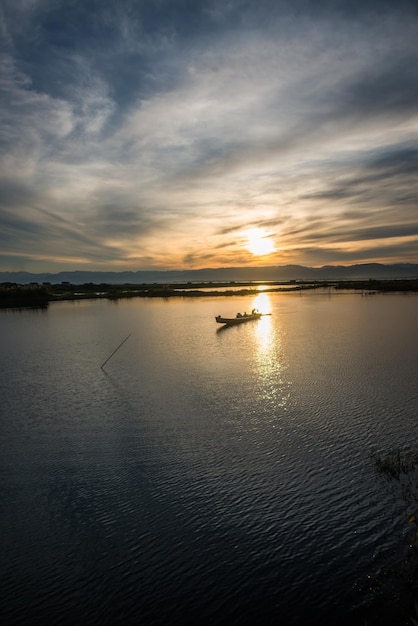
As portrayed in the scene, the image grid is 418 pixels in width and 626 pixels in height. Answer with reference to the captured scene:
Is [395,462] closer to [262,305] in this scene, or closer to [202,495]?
[202,495]

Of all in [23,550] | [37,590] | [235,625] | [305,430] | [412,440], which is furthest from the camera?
[305,430]

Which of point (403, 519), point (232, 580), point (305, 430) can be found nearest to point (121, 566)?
point (232, 580)

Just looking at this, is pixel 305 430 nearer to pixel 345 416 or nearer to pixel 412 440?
pixel 345 416

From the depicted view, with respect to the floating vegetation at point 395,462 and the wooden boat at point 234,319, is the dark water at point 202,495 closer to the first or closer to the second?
the floating vegetation at point 395,462

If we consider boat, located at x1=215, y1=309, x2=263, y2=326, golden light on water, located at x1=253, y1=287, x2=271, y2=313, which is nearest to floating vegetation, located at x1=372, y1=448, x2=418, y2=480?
boat, located at x1=215, y1=309, x2=263, y2=326

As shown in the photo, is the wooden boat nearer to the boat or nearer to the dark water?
the boat

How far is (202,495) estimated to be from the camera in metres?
10.5

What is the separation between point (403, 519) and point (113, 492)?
709 centimetres

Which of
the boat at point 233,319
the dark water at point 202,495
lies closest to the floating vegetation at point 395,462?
the dark water at point 202,495

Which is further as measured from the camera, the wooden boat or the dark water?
the wooden boat

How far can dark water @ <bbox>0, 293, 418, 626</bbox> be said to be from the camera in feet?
23.5

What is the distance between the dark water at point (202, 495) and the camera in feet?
23.5

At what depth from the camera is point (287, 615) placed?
669cm

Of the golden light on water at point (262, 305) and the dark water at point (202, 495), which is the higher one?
the golden light on water at point (262, 305)
